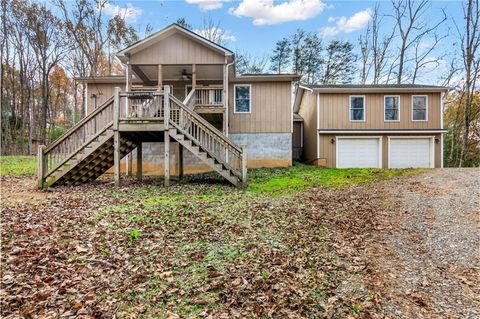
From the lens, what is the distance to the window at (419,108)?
16.6 m

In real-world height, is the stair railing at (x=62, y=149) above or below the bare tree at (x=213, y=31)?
below

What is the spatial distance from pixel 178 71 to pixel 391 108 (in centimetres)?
1163

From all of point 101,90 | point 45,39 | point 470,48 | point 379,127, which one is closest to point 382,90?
point 379,127

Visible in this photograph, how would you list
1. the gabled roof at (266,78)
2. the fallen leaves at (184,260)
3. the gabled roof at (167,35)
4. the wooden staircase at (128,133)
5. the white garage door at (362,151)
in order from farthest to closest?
the white garage door at (362,151) < the gabled roof at (266,78) < the gabled roof at (167,35) < the wooden staircase at (128,133) < the fallen leaves at (184,260)

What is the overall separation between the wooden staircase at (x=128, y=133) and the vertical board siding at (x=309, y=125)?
8338 mm

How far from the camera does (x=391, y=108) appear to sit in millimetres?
16672

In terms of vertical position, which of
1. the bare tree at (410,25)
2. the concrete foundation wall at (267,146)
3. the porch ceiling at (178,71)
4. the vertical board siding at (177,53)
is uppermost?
the bare tree at (410,25)

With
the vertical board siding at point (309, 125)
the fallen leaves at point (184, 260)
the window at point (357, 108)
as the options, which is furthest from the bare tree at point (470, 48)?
the fallen leaves at point (184, 260)

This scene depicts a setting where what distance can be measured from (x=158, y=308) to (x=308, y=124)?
16908mm

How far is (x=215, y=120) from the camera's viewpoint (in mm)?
14742

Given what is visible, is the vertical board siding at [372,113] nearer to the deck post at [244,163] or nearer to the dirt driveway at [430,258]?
the deck post at [244,163]

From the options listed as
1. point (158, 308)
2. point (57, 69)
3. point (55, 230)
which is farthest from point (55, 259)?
point (57, 69)

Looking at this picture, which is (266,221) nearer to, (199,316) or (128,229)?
(128,229)

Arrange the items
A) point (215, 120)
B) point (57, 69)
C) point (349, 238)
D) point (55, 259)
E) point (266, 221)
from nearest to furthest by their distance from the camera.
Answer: point (55, 259), point (349, 238), point (266, 221), point (215, 120), point (57, 69)
